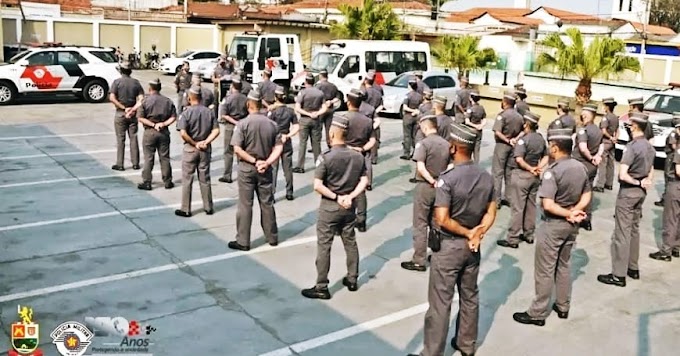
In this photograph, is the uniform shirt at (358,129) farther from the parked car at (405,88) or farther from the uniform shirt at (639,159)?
the parked car at (405,88)

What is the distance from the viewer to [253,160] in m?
7.47

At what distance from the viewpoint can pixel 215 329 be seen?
5.60 metres

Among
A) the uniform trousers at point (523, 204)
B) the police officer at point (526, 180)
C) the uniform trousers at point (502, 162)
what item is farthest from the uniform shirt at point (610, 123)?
the uniform trousers at point (523, 204)

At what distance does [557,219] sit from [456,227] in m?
1.44

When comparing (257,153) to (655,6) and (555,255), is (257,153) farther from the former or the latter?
(655,6)

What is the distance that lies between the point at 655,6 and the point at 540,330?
238 feet

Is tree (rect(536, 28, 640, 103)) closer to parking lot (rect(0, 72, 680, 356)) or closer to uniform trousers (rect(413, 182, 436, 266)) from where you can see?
parking lot (rect(0, 72, 680, 356))

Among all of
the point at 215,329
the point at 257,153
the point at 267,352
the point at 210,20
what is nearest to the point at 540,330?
the point at 267,352

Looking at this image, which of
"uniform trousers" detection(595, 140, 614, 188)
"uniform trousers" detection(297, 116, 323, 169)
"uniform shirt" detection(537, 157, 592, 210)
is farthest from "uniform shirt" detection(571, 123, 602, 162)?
"uniform trousers" detection(297, 116, 323, 169)

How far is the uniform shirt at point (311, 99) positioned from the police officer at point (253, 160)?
11.0 ft

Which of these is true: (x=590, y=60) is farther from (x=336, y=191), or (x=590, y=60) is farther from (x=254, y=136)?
(x=336, y=191)

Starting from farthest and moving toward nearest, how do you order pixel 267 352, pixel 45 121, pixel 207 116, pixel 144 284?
pixel 45 121 < pixel 207 116 < pixel 144 284 < pixel 267 352

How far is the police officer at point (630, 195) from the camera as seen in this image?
716 cm

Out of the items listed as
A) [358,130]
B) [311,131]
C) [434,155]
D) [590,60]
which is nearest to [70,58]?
[311,131]
